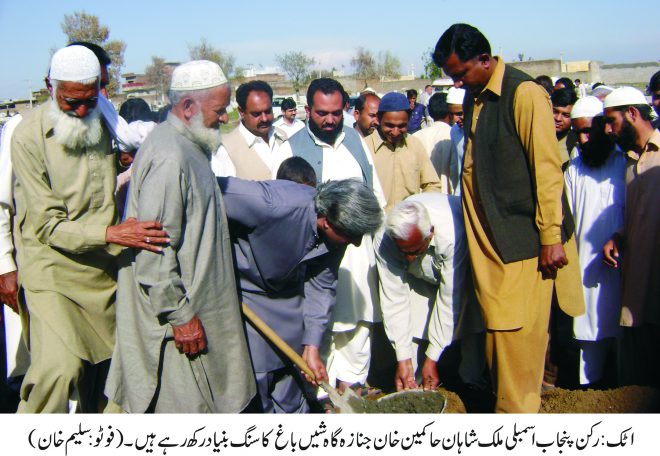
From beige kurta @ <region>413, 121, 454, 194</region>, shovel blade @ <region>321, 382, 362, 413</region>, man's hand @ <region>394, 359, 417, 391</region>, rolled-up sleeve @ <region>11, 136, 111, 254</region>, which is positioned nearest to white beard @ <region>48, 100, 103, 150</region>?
rolled-up sleeve @ <region>11, 136, 111, 254</region>

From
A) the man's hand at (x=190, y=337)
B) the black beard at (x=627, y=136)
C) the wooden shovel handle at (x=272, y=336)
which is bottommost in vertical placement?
the wooden shovel handle at (x=272, y=336)

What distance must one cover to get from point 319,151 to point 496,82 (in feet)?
4.89

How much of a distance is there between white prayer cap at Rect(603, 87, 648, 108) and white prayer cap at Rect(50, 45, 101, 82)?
290cm

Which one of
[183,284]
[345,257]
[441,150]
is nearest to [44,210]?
[183,284]

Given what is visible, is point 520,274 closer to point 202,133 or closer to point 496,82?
point 496,82

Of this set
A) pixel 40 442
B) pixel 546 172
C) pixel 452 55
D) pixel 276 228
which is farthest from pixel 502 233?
pixel 40 442

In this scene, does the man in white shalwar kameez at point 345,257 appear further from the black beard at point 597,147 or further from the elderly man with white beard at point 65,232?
the elderly man with white beard at point 65,232

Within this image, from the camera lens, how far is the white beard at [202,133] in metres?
2.68

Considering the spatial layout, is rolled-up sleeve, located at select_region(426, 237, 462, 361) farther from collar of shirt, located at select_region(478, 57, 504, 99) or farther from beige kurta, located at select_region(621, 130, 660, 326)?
beige kurta, located at select_region(621, 130, 660, 326)

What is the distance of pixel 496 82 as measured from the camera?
10.2 feet

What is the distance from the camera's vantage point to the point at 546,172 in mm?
3018

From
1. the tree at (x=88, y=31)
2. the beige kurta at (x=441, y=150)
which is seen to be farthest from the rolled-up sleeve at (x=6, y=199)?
the tree at (x=88, y=31)

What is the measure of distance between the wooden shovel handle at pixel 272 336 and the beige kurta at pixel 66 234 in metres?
0.71

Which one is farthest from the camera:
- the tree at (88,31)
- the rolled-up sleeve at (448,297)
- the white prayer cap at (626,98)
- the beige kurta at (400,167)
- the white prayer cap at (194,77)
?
the tree at (88,31)
